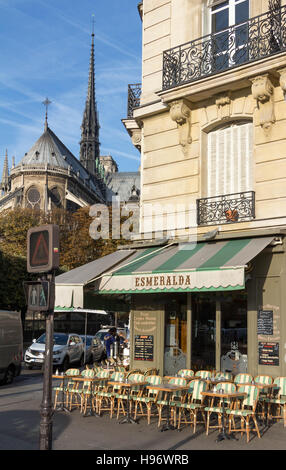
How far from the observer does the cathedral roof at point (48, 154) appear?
80812 millimetres

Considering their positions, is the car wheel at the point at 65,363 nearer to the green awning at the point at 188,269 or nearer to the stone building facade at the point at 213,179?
the stone building facade at the point at 213,179

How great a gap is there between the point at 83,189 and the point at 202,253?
3026 inches

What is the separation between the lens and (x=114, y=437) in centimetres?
897

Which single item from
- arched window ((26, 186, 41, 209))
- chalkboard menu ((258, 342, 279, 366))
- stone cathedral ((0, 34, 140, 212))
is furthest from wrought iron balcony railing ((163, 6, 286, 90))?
arched window ((26, 186, 41, 209))

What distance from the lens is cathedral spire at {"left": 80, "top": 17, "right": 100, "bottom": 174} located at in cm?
11431

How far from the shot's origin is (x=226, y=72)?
463 inches

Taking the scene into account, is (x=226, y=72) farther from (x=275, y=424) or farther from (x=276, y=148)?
(x=275, y=424)

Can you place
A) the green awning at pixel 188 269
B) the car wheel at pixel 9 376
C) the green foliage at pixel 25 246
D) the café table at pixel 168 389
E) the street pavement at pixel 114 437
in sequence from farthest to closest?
the green foliage at pixel 25 246
the car wheel at pixel 9 376
the green awning at pixel 188 269
the café table at pixel 168 389
the street pavement at pixel 114 437

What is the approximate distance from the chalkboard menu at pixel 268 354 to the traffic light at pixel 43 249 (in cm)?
601

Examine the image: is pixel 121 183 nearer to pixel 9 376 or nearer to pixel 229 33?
pixel 9 376

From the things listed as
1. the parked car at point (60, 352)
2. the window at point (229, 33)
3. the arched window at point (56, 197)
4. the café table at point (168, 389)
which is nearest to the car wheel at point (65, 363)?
the parked car at point (60, 352)

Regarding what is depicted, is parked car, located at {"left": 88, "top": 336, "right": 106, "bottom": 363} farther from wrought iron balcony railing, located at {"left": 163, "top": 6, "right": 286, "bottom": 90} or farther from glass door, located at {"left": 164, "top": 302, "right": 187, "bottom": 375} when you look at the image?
wrought iron balcony railing, located at {"left": 163, "top": 6, "right": 286, "bottom": 90}

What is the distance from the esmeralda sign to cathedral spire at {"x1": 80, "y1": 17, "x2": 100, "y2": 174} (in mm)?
103954
